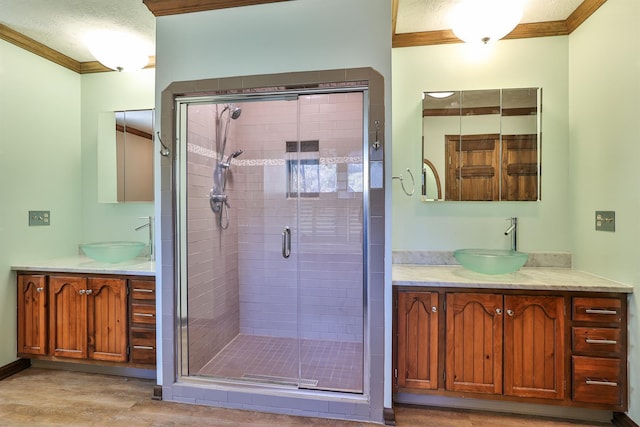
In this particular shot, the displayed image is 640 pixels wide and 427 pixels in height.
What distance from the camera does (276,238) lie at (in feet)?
10.1

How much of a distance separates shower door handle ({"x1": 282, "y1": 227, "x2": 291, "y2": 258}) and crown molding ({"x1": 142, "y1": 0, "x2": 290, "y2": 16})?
176 centimetres

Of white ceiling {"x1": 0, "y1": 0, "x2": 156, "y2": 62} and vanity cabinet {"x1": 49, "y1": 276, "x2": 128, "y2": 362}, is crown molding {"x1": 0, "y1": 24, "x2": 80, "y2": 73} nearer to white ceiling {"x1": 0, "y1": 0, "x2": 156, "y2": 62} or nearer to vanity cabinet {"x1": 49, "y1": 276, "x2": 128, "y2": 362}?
white ceiling {"x1": 0, "y1": 0, "x2": 156, "y2": 62}

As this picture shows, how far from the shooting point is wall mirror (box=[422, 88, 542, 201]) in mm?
2475

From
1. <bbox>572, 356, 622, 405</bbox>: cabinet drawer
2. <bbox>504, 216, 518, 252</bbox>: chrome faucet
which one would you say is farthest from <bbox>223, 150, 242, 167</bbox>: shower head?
<bbox>572, 356, 622, 405</bbox>: cabinet drawer

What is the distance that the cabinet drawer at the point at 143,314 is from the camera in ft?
7.84

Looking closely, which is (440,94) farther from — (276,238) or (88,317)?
(88,317)

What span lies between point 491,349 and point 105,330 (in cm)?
275

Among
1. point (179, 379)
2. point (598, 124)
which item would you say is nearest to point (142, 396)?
point (179, 379)

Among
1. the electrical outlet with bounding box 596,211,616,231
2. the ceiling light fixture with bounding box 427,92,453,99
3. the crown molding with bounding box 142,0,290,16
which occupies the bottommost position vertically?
the electrical outlet with bounding box 596,211,616,231

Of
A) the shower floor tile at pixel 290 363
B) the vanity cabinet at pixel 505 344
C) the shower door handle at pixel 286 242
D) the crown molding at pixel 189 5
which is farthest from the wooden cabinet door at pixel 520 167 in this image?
the crown molding at pixel 189 5

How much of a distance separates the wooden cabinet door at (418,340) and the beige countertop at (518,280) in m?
0.11

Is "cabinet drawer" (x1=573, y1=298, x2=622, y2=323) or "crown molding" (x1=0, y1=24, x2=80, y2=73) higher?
"crown molding" (x1=0, y1=24, x2=80, y2=73)

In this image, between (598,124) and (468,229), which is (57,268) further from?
(598,124)

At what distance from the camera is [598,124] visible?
2.16m
